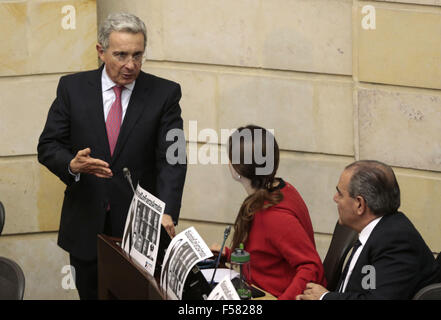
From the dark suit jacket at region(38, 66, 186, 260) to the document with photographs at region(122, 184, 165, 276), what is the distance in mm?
580

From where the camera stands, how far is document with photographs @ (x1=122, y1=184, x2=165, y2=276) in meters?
2.56

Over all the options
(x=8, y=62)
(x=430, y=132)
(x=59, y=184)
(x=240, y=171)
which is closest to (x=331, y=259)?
(x=240, y=171)

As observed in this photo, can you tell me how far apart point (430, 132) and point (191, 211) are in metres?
1.60

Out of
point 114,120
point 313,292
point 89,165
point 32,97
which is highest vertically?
point 32,97

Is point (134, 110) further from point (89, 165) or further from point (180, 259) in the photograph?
point (180, 259)

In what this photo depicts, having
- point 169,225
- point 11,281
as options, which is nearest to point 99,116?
point 169,225

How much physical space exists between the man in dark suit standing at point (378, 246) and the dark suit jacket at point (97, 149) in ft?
2.94

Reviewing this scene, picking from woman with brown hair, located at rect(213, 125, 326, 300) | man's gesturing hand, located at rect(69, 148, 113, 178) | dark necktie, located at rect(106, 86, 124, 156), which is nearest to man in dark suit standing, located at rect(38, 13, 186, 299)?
dark necktie, located at rect(106, 86, 124, 156)

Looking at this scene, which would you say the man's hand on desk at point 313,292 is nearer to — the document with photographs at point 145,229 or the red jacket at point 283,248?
the red jacket at point 283,248

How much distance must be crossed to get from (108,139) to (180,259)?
1130 millimetres

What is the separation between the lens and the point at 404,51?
14.3 ft

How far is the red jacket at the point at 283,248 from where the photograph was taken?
9.36 feet

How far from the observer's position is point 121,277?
273 cm
